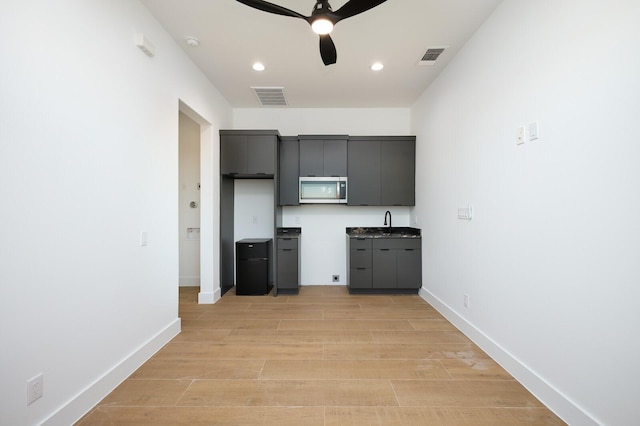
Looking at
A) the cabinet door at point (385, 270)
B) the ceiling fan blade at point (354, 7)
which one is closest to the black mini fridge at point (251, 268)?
the cabinet door at point (385, 270)

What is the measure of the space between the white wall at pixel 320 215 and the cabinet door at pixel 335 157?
1.37 feet

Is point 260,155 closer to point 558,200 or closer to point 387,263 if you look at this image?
point 387,263

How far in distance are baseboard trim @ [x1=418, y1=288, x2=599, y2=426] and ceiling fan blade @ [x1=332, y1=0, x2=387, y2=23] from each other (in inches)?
102

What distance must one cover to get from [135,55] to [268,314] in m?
2.77

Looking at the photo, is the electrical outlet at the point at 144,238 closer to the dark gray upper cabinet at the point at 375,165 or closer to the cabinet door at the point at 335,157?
the cabinet door at the point at 335,157

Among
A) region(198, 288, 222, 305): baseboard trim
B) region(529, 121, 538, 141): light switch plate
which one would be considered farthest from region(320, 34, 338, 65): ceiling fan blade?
region(198, 288, 222, 305): baseboard trim

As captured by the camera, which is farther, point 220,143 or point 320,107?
point 320,107

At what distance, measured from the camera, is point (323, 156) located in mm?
4320

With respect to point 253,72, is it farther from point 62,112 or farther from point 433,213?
point 433,213

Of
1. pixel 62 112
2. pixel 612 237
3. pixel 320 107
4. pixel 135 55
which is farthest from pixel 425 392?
pixel 320 107

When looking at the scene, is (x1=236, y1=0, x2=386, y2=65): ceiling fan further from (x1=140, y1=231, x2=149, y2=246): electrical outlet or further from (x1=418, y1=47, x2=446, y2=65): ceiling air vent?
(x1=140, y1=231, x2=149, y2=246): electrical outlet

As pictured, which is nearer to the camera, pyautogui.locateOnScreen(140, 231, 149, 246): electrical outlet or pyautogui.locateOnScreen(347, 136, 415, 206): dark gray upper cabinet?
pyautogui.locateOnScreen(140, 231, 149, 246): electrical outlet

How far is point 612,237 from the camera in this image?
4.61 ft

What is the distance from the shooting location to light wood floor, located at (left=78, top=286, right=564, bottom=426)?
67.0 inches
